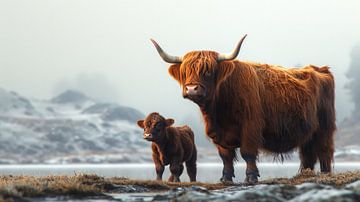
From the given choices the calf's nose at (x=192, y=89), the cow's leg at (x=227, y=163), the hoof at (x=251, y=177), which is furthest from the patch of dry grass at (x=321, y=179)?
the calf's nose at (x=192, y=89)

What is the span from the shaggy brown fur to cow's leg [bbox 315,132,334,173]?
0.02 meters

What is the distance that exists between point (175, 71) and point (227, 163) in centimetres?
234

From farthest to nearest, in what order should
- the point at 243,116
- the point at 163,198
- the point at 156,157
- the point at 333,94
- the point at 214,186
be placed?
the point at 156,157, the point at 333,94, the point at 243,116, the point at 214,186, the point at 163,198

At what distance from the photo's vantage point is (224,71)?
45.6ft

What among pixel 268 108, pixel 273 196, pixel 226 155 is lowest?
pixel 273 196

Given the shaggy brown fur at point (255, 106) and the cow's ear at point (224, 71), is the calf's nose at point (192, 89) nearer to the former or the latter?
the shaggy brown fur at point (255, 106)

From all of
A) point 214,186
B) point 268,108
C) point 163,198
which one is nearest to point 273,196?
point 163,198

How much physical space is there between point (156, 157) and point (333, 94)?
16.7 feet

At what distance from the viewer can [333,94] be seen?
690 inches

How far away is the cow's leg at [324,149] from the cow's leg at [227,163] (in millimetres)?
2896

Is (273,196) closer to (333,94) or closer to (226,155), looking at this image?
(226,155)

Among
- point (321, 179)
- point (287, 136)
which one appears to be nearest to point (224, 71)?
point (287, 136)

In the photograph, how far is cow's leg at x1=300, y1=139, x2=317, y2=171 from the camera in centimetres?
1700

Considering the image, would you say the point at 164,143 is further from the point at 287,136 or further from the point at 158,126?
the point at 287,136
